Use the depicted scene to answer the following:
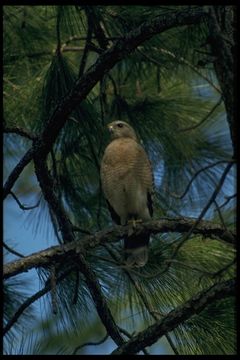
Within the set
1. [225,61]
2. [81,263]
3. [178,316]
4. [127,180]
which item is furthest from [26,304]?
[127,180]

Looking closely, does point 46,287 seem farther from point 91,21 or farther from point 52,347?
A: point 91,21

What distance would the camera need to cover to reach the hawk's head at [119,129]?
14.4 feet

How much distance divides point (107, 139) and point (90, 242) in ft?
4.46

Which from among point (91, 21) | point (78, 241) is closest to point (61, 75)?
point (91, 21)

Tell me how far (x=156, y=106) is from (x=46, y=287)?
173 centimetres

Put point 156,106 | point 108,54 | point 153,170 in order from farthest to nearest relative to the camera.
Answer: point 153,170 → point 156,106 → point 108,54

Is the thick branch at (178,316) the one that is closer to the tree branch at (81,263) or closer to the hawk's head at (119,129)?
the tree branch at (81,263)

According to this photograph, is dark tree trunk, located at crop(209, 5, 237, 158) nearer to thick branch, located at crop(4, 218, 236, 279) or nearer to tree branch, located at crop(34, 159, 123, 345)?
thick branch, located at crop(4, 218, 236, 279)

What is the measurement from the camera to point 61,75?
12.6 ft

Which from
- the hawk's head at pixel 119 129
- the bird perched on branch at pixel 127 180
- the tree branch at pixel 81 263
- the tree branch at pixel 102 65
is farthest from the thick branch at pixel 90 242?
the bird perched on branch at pixel 127 180

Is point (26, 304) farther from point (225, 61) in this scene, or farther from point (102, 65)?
point (225, 61)

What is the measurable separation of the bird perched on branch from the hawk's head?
0.18ft

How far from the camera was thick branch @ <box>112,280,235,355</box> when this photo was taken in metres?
2.75

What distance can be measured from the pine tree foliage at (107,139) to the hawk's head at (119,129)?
79 millimetres
